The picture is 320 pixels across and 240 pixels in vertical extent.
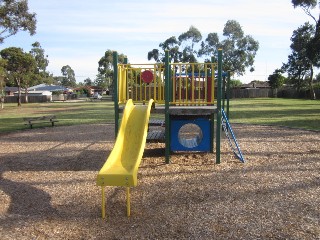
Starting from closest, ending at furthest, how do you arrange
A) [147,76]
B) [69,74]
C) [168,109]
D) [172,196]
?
[172,196] → [168,109] → [147,76] → [69,74]

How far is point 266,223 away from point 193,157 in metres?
4.21

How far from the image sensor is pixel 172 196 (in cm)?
555

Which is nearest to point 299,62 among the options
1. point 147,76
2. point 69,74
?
point 147,76

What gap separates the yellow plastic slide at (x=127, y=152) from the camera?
4805 mm

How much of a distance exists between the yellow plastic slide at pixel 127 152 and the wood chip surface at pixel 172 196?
490mm

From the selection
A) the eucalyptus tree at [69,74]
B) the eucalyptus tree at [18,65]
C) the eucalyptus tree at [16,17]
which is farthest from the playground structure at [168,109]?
the eucalyptus tree at [69,74]

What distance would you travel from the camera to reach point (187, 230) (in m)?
4.21

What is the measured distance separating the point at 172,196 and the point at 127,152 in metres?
1.15

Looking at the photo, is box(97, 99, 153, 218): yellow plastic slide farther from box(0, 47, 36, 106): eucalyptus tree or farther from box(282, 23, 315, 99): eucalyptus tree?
box(282, 23, 315, 99): eucalyptus tree

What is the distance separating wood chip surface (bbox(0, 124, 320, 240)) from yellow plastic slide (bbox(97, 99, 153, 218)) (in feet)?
1.61

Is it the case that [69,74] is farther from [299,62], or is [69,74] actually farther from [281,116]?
[281,116]

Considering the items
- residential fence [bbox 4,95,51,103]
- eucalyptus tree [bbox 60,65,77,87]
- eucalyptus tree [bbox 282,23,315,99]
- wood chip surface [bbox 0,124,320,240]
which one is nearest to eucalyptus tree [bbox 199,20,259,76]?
eucalyptus tree [bbox 282,23,315,99]

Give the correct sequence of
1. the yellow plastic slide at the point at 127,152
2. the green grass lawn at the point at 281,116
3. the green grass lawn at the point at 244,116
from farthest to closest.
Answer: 1. the green grass lawn at the point at 244,116
2. the green grass lawn at the point at 281,116
3. the yellow plastic slide at the point at 127,152

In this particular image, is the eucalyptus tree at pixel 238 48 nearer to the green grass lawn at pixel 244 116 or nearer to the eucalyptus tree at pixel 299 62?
Answer: the eucalyptus tree at pixel 299 62
